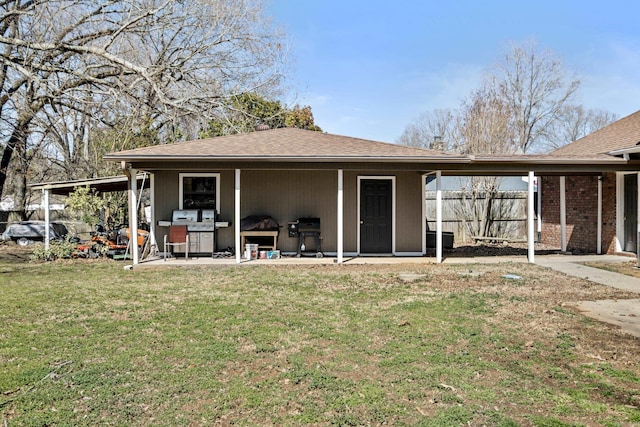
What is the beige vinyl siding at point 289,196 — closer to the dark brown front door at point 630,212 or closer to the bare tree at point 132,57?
the bare tree at point 132,57

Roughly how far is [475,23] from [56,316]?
1747cm

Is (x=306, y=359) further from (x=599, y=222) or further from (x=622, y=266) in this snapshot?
(x=599, y=222)

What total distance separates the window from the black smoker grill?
6.50ft

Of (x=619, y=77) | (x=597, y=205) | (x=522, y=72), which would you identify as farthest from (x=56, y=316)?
(x=619, y=77)

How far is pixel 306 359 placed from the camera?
3.91m

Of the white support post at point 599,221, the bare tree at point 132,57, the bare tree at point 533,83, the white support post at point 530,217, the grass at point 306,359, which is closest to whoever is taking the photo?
the grass at point 306,359

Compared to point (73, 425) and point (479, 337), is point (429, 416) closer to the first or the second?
point (479, 337)

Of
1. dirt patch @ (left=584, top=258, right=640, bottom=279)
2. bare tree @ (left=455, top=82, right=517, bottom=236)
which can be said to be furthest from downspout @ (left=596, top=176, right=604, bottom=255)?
bare tree @ (left=455, top=82, right=517, bottom=236)

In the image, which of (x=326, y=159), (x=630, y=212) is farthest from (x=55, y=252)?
(x=630, y=212)

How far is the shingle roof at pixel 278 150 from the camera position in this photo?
30.6ft

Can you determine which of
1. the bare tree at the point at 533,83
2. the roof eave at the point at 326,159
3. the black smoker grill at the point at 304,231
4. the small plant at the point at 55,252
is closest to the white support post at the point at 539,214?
the roof eave at the point at 326,159

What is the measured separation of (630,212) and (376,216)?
615 centimetres

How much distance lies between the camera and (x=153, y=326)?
16.2 feet

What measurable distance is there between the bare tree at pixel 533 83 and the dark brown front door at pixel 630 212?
12200mm
